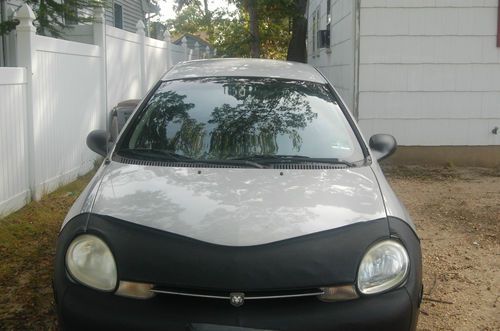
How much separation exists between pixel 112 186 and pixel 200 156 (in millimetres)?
617

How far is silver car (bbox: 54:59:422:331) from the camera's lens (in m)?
2.55

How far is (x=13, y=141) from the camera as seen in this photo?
19.5 ft

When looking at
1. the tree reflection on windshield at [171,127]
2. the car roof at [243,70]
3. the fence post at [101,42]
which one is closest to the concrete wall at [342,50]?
the fence post at [101,42]

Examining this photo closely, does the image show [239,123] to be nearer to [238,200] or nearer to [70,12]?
[238,200]

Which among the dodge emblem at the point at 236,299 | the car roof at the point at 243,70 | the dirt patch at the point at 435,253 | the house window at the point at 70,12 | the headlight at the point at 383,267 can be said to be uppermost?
the house window at the point at 70,12

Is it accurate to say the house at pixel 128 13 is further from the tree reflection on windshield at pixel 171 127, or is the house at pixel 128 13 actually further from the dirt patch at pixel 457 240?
the tree reflection on windshield at pixel 171 127

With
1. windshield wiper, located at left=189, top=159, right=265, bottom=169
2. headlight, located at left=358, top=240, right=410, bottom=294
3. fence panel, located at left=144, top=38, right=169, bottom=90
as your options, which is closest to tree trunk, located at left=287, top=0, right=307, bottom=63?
fence panel, located at left=144, top=38, right=169, bottom=90

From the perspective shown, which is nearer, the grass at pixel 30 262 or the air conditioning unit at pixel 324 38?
the grass at pixel 30 262

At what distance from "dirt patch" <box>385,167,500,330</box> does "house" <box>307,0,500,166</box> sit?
0.42 meters

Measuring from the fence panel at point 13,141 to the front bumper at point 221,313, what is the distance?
3.48 meters

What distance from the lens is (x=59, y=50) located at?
7.26 m

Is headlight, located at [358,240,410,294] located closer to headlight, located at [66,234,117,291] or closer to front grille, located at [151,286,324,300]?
front grille, located at [151,286,324,300]

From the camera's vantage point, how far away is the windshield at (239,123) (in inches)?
142

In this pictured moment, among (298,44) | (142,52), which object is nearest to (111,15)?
(142,52)
